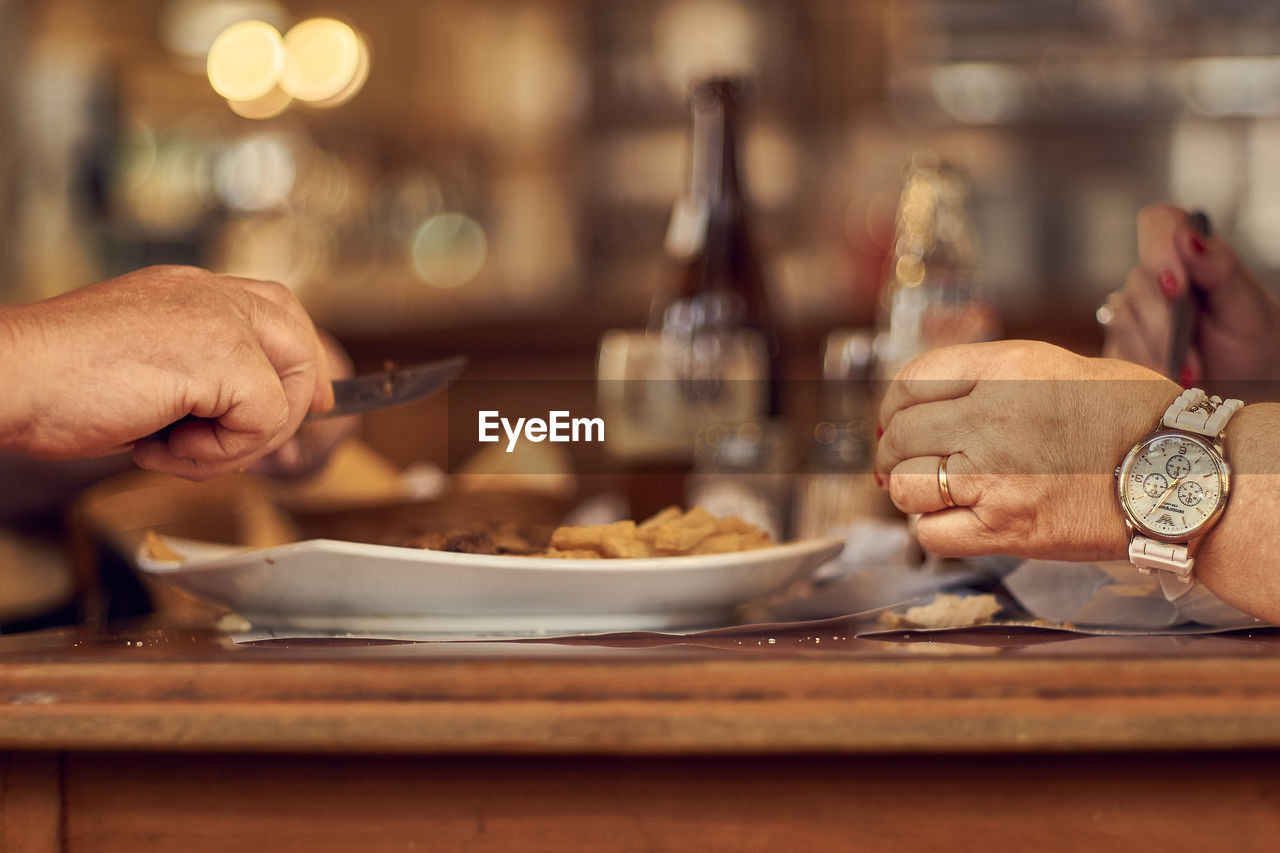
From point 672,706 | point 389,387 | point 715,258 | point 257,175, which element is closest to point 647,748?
point 672,706

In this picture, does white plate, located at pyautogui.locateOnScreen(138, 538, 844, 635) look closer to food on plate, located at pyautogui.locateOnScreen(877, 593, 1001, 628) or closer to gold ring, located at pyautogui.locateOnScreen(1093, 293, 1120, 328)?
food on plate, located at pyautogui.locateOnScreen(877, 593, 1001, 628)

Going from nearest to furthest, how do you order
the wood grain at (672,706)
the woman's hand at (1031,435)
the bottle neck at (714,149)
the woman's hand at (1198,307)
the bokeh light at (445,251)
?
the wood grain at (672,706), the woman's hand at (1031,435), the woman's hand at (1198,307), the bottle neck at (714,149), the bokeh light at (445,251)

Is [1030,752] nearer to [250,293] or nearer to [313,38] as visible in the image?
[250,293]

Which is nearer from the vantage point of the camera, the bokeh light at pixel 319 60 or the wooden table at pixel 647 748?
the wooden table at pixel 647 748

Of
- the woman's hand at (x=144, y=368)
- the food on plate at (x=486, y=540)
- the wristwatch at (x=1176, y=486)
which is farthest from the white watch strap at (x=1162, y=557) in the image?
the woman's hand at (x=144, y=368)

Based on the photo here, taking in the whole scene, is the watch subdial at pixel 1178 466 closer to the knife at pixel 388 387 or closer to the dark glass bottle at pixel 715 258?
the knife at pixel 388 387

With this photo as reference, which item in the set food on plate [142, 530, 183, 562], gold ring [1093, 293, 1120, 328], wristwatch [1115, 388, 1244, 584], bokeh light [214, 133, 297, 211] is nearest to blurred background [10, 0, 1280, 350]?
bokeh light [214, 133, 297, 211]

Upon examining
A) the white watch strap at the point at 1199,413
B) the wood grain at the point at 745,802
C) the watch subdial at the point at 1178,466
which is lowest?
the wood grain at the point at 745,802
